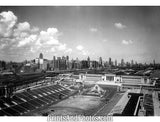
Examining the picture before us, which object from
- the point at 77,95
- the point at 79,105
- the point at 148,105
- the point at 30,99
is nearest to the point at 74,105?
the point at 79,105

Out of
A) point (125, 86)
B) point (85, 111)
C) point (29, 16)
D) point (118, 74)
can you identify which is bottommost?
point (85, 111)

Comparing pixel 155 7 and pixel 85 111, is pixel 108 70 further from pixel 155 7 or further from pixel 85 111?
pixel 155 7

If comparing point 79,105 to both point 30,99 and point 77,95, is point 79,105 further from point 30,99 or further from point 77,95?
point 30,99

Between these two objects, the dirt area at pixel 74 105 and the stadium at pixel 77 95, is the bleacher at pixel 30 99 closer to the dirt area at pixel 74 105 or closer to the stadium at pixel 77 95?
the stadium at pixel 77 95

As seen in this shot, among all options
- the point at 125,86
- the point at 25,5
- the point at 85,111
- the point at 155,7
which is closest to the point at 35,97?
the point at 85,111

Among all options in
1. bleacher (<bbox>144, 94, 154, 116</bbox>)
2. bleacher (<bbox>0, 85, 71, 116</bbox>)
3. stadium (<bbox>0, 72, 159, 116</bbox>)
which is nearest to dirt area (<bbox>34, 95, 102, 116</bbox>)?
stadium (<bbox>0, 72, 159, 116</bbox>)

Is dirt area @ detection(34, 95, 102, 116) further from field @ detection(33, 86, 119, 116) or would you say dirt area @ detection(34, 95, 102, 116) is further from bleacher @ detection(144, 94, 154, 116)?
bleacher @ detection(144, 94, 154, 116)
